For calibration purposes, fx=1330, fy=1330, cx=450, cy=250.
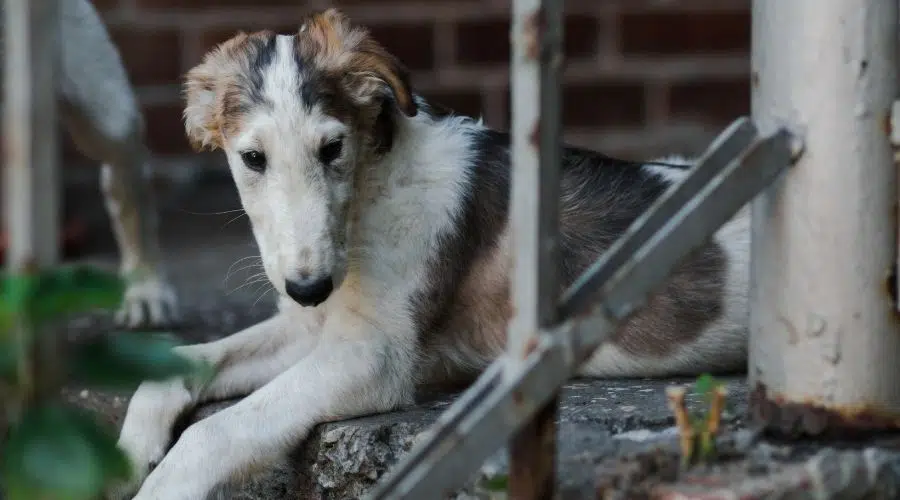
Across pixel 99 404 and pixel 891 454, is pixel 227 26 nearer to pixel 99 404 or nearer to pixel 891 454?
pixel 99 404

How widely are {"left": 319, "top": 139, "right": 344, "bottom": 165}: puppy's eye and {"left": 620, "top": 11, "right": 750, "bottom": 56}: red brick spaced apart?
12.7ft

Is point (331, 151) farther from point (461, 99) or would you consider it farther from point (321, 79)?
point (461, 99)

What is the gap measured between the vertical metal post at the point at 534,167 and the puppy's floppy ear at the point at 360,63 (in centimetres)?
118

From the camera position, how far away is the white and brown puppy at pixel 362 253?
3131 millimetres

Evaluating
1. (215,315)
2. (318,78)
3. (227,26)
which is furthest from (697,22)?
(318,78)

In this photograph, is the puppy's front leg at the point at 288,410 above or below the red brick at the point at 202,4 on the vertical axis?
below

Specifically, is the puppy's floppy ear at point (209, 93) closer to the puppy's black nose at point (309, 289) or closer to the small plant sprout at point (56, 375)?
the puppy's black nose at point (309, 289)

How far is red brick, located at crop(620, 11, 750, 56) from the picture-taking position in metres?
6.83

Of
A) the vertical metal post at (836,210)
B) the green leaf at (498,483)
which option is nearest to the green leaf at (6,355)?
the green leaf at (498,483)

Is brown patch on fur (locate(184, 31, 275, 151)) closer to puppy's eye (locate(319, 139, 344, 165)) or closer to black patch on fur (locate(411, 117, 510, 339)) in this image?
puppy's eye (locate(319, 139, 344, 165))

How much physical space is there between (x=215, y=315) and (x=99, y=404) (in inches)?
47.2

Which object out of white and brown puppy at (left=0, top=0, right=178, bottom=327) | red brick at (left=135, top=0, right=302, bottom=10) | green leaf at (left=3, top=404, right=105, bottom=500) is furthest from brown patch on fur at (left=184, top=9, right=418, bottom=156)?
red brick at (left=135, top=0, right=302, bottom=10)

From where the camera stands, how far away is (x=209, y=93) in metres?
3.51

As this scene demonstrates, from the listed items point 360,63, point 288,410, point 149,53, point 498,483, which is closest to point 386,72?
point 360,63
